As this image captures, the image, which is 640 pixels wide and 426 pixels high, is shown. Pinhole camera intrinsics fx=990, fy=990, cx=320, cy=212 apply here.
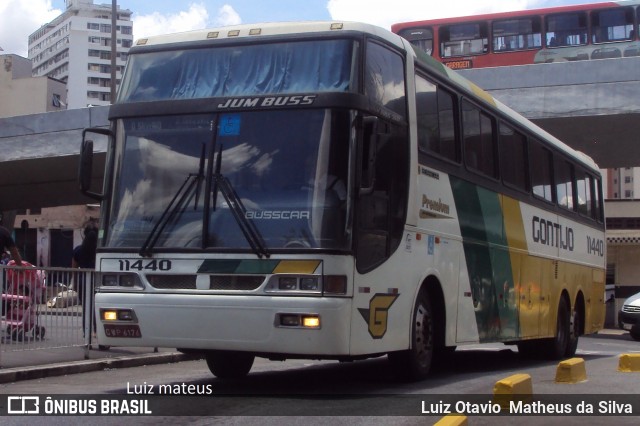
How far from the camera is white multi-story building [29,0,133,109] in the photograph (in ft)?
523

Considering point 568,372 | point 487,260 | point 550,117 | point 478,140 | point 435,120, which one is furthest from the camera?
point 550,117

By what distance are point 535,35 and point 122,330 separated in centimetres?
2559

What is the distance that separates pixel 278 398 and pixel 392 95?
126 inches

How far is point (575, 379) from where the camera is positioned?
1137 cm

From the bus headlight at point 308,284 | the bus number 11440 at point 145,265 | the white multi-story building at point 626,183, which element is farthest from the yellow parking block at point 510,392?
the white multi-story building at point 626,183

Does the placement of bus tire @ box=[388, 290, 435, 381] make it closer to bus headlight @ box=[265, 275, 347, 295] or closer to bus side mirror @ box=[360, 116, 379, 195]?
bus headlight @ box=[265, 275, 347, 295]

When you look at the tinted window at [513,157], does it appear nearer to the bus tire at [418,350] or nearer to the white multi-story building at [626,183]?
the bus tire at [418,350]

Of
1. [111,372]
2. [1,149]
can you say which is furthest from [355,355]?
[1,149]

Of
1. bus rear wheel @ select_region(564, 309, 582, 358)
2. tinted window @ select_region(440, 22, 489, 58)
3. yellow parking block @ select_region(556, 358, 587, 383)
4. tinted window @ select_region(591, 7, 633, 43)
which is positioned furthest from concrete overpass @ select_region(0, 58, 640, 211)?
yellow parking block @ select_region(556, 358, 587, 383)

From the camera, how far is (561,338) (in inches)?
669

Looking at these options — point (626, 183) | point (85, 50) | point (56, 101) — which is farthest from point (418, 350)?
point (85, 50)

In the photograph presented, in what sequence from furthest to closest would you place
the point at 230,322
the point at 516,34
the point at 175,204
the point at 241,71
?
1. the point at 516,34
2. the point at 241,71
3. the point at 175,204
4. the point at 230,322

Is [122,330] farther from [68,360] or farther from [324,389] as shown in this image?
[68,360]

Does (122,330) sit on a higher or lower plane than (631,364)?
higher
